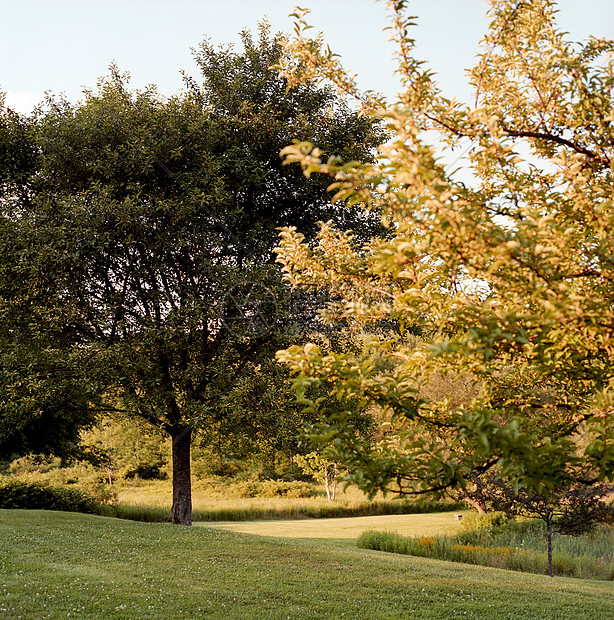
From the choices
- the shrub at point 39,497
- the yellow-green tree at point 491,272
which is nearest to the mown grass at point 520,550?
the shrub at point 39,497

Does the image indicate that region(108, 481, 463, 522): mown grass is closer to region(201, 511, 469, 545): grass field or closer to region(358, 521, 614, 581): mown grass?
region(201, 511, 469, 545): grass field

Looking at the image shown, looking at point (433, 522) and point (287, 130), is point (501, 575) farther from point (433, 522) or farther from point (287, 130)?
point (433, 522)

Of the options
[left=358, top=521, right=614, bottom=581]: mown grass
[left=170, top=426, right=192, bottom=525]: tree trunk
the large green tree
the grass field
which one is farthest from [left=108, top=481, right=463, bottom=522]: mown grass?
the large green tree

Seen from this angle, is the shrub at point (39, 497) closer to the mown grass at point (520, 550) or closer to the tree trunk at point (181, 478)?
the tree trunk at point (181, 478)

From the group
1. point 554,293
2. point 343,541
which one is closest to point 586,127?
point 554,293

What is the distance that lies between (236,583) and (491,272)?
8.06 metres

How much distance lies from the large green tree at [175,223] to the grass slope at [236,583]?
10.3 ft

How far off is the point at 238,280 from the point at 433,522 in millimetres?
20759

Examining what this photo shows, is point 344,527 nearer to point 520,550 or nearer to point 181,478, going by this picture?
point 520,550

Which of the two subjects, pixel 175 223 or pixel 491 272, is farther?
pixel 175 223

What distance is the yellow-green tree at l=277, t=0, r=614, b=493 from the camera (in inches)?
126

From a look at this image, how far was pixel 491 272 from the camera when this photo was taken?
136 inches

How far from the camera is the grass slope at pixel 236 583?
25.5 feet

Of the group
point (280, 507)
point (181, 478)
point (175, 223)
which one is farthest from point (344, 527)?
point (175, 223)
